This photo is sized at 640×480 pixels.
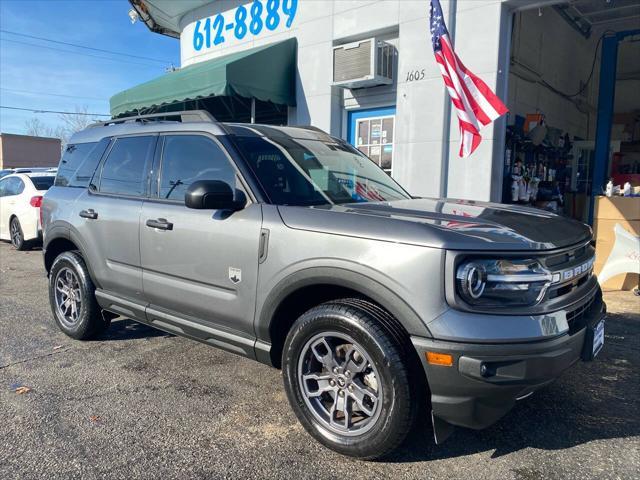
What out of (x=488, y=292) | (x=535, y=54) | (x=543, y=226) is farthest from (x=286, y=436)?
(x=535, y=54)

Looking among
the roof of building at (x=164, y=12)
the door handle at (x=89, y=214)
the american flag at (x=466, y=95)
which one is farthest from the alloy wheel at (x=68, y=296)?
the roof of building at (x=164, y=12)

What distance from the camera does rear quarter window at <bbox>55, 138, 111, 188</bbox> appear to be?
14.9ft

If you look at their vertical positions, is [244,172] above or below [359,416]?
above

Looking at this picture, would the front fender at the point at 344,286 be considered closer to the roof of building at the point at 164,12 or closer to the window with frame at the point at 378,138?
the window with frame at the point at 378,138

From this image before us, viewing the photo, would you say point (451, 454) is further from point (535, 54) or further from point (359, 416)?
point (535, 54)

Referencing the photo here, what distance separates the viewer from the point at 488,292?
2.37 metres

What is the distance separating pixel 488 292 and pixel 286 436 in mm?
1495

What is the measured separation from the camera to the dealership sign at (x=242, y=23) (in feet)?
33.6

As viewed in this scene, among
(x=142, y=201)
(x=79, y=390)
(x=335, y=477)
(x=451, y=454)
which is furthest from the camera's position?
(x=142, y=201)

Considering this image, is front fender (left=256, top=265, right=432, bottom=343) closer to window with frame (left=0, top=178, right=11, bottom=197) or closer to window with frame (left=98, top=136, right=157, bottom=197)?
window with frame (left=98, top=136, right=157, bottom=197)

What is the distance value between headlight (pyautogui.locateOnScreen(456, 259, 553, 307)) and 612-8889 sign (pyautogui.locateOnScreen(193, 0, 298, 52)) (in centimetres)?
900

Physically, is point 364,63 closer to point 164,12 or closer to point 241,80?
point 241,80

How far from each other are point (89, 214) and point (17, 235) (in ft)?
23.6

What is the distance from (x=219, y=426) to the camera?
10.1ft
